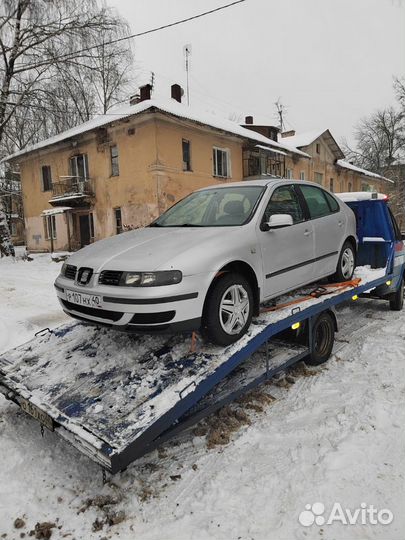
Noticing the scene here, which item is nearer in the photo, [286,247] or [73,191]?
[286,247]

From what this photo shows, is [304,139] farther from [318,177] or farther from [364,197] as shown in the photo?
[364,197]

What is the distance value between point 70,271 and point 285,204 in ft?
7.78

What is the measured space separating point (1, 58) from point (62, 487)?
17.7 meters

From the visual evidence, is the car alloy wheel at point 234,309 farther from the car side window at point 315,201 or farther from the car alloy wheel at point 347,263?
the car alloy wheel at point 347,263

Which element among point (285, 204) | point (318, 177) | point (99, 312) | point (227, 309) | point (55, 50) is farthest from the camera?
point (318, 177)

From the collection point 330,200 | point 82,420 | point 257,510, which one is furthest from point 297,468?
point 330,200

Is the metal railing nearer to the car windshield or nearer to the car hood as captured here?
the car windshield

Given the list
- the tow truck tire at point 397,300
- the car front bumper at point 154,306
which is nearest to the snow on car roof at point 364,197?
the tow truck tire at point 397,300

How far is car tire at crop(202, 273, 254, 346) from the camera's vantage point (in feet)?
10.5

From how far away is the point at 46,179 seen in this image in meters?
22.0

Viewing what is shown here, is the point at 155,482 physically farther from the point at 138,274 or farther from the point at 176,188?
the point at 176,188

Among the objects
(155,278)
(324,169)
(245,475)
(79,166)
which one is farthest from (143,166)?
(324,169)

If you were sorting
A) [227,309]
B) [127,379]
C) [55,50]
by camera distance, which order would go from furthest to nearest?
[55,50], [227,309], [127,379]

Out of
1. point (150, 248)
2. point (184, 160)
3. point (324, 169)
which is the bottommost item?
point (150, 248)
